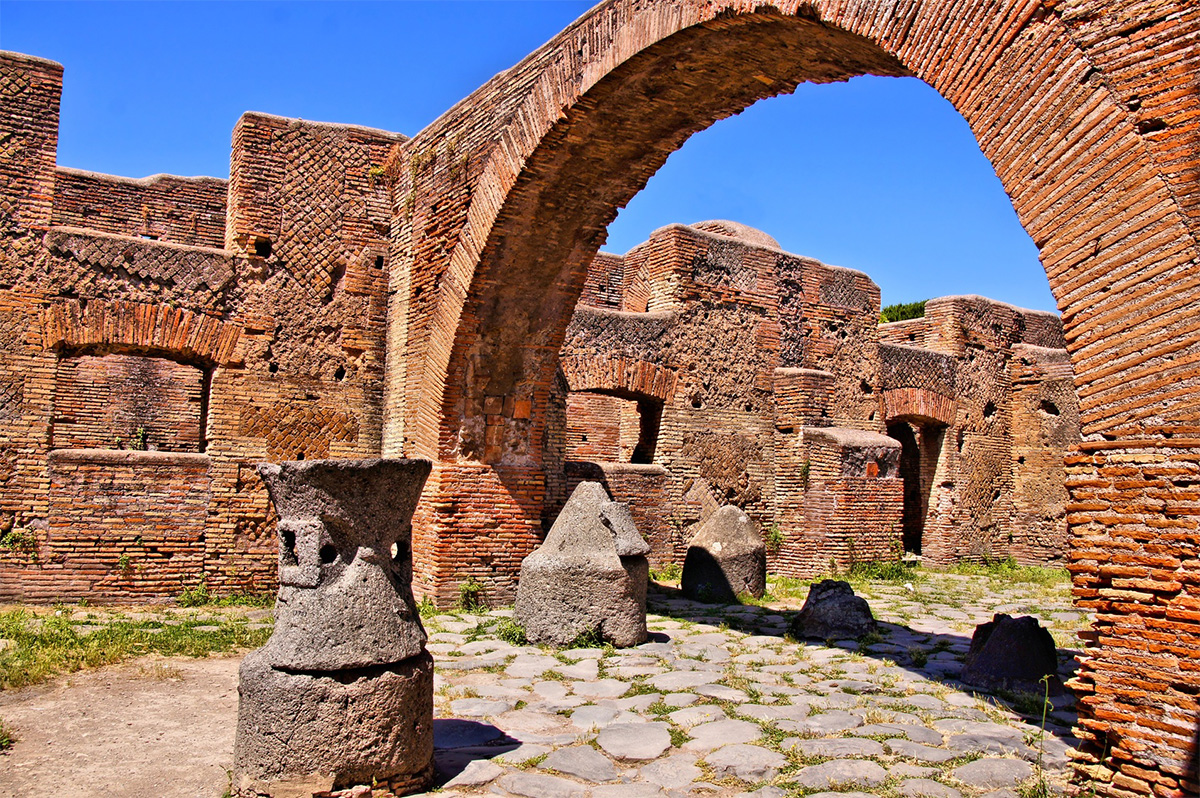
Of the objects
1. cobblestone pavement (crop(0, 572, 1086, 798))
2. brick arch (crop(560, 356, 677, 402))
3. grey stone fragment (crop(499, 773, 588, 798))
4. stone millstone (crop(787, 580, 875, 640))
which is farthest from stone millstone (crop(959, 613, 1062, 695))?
brick arch (crop(560, 356, 677, 402))

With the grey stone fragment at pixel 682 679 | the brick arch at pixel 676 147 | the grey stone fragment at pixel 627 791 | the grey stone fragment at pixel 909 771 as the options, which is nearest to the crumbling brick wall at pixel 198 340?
the brick arch at pixel 676 147

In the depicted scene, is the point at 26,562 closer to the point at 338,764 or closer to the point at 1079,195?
the point at 338,764

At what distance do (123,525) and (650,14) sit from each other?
646 centimetres

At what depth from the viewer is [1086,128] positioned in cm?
366

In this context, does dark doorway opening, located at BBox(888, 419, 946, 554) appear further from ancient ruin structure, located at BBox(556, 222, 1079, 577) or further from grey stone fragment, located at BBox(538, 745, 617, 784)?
grey stone fragment, located at BBox(538, 745, 617, 784)

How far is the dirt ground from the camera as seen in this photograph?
3838 mm

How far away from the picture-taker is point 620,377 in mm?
10703

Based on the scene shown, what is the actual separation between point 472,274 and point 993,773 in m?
5.75

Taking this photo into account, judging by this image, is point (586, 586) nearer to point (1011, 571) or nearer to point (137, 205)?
point (137, 205)

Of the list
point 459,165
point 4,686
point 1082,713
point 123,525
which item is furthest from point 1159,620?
point 123,525

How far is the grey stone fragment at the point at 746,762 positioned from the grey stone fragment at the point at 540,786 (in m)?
0.69

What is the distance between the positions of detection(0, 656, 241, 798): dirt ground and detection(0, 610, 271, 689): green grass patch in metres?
0.15

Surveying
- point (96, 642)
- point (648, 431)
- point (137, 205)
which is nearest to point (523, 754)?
point (96, 642)

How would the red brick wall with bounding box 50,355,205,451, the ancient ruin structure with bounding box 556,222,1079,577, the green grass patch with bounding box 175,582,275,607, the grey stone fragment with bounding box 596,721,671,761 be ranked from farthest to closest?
the red brick wall with bounding box 50,355,205,451 < the ancient ruin structure with bounding box 556,222,1079,577 < the green grass patch with bounding box 175,582,275,607 < the grey stone fragment with bounding box 596,721,671,761
